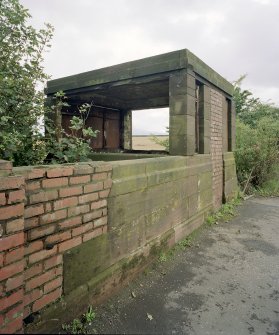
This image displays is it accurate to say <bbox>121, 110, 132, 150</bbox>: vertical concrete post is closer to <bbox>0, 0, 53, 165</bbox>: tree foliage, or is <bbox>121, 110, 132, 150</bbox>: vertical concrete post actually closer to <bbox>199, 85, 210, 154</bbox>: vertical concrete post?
<bbox>199, 85, 210, 154</bbox>: vertical concrete post

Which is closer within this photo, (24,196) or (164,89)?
(24,196)

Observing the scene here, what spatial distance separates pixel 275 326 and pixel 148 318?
1.25 m

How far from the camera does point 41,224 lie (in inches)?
85.2

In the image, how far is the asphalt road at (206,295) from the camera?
254 centimetres

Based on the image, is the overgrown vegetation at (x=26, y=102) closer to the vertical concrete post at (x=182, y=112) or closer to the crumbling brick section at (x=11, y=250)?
the crumbling brick section at (x=11, y=250)

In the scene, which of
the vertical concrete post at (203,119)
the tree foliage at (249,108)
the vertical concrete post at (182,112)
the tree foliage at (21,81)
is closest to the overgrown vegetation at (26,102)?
the tree foliage at (21,81)

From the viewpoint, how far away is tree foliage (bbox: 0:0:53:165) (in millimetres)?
3215

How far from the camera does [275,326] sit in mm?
2555

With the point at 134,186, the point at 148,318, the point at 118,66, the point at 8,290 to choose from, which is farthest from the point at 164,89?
the point at 8,290

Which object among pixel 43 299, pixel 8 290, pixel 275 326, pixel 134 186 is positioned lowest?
pixel 275 326

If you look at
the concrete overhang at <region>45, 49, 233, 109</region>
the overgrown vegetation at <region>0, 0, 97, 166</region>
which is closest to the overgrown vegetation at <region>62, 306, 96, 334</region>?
the overgrown vegetation at <region>0, 0, 97, 166</region>

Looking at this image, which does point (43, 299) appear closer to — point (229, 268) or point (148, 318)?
point (148, 318)

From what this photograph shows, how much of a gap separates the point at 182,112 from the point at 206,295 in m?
3.16

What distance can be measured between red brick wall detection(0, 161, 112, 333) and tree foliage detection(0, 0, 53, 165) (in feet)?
3.30
